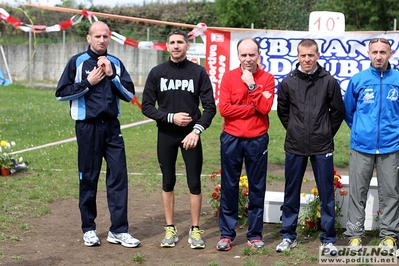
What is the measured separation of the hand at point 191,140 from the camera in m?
5.94

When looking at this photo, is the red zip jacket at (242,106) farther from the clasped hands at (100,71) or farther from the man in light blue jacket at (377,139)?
the clasped hands at (100,71)

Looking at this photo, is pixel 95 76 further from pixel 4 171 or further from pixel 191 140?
pixel 4 171

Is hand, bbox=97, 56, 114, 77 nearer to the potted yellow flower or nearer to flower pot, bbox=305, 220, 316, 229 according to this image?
flower pot, bbox=305, 220, 316, 229

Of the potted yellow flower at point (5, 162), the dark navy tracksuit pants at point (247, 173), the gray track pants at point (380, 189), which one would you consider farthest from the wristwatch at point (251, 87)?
the potted yellow flower at point (5, 162)

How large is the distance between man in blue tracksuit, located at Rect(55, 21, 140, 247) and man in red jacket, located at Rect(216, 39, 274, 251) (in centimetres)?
95

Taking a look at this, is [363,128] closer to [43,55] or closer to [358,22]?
[358,22]

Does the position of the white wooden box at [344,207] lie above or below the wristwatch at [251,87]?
below

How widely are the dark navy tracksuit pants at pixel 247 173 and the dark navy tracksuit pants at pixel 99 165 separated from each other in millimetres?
984

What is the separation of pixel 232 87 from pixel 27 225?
272cm

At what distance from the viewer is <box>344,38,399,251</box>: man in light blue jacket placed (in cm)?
575

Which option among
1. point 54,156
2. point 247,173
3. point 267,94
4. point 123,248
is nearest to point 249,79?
point 267,94

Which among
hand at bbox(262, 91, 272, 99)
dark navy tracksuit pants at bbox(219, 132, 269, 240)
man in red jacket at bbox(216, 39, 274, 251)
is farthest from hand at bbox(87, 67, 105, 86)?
hand at bbox(262, 91, 272, 99)

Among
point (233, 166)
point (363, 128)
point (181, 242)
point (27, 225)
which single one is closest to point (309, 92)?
point (363, 128)

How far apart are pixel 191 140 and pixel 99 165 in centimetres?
97
